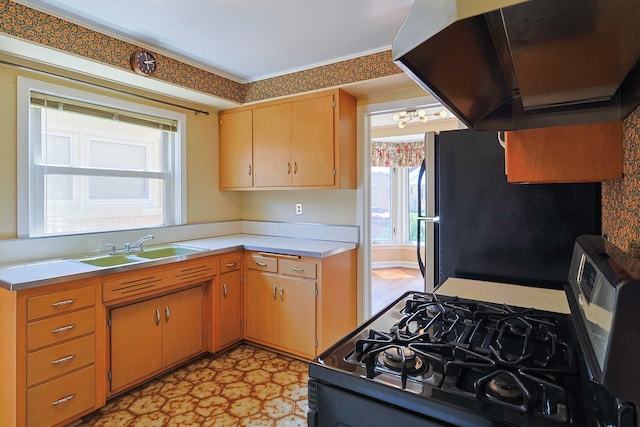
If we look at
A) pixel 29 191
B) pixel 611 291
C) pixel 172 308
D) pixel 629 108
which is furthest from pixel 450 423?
pixel 29 191

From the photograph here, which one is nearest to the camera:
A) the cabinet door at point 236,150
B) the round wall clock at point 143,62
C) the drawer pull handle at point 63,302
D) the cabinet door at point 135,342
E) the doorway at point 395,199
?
the drawer pull handle at point 63,302

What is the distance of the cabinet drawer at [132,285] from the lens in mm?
2105

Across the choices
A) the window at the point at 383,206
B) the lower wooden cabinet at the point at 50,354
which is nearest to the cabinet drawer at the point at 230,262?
the lower wooden cabinet at the point at 50,354

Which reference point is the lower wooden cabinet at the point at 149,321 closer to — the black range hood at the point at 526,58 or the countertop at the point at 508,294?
the countertop at the point at 508,294

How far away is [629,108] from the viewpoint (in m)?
0.95

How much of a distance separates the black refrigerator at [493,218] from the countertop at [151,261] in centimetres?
101

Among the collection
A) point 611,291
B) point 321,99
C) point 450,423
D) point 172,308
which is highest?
point 321,99

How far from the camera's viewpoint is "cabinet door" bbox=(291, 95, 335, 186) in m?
2.86

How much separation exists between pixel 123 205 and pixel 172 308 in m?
1.01

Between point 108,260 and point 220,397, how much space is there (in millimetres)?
1250

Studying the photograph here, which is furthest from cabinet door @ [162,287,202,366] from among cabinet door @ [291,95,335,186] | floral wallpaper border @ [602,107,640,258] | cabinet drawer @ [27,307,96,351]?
floral wallpaper border @ [602,107,640,258]

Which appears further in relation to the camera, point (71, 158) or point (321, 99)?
point (321, 99)

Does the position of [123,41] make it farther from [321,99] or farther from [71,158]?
[321,99]

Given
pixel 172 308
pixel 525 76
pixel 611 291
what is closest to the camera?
pixel 611 291
